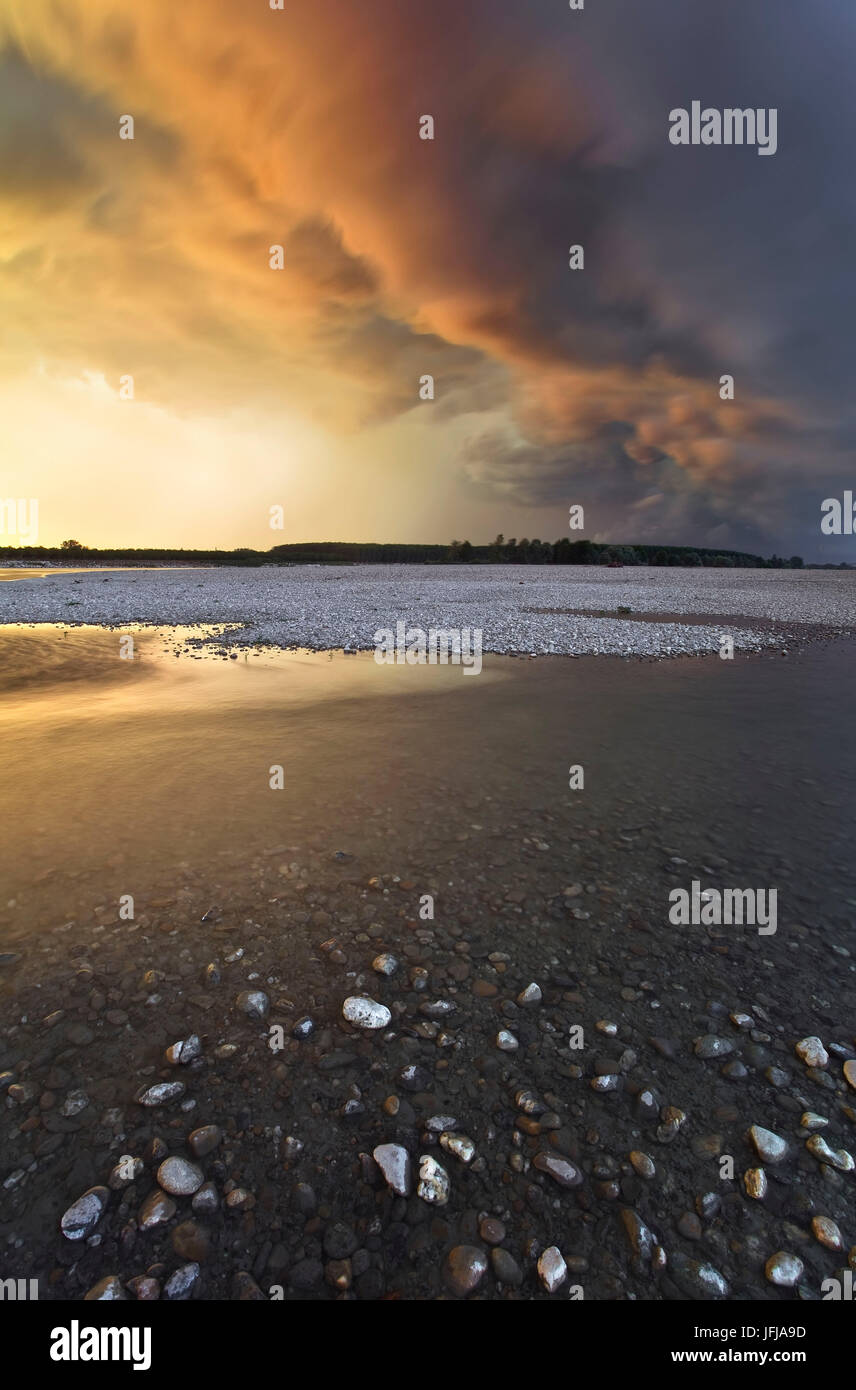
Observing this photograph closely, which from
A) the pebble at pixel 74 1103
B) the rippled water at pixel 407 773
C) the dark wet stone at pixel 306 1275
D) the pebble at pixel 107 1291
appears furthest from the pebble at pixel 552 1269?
the rippled water at pixel 407 773

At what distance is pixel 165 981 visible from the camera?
473cm

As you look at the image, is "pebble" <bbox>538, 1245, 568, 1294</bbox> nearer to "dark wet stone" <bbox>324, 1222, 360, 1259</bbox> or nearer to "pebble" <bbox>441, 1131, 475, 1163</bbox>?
"pebble" <bbox>441, 1131, 475, 1163</bbox>

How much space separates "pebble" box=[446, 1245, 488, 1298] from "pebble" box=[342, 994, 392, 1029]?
1.57 m

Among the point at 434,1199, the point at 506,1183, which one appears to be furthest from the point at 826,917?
the point at 434,1199

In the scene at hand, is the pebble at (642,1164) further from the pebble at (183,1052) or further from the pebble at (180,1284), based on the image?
the pebble at (183,1052)

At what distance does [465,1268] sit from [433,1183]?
17.8 inches

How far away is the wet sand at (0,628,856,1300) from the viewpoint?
2.92 metres

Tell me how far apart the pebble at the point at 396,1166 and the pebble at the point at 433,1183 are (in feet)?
0.24

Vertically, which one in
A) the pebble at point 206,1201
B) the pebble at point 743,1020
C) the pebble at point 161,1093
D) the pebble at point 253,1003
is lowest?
the pebble at point 206,1201

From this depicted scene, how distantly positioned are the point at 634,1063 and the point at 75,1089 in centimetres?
394

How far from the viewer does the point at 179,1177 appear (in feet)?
10.3

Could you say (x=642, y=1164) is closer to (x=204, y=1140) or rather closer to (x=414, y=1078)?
(x=414, y=1078)

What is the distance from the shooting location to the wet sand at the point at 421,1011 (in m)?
2.92
